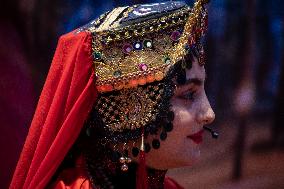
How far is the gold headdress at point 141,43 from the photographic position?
1.27m

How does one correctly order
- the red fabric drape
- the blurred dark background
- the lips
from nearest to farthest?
the red fabric drape < the lips < the blurred dark background

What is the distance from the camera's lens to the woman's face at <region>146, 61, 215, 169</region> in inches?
51.8

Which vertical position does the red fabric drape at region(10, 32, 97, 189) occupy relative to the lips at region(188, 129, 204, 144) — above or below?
above

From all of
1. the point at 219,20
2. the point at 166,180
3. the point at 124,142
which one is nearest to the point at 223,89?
the point at 219,20

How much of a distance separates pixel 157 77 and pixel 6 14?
0.64 meters

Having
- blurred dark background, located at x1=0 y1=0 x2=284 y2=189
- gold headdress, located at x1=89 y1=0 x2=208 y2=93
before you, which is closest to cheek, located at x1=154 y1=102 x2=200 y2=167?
gold headdress, located at x1=89 y1=0 x2=208 y2=93

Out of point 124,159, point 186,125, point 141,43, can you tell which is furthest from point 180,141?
point 141,43

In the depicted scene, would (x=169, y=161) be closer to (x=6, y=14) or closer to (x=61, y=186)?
(x=61, y=186)

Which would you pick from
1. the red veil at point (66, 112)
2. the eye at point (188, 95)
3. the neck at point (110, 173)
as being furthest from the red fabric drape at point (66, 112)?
the eye at point (188, 95)

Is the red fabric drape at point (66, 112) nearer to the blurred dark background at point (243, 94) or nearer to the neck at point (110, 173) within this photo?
the neck at point (110, 173)

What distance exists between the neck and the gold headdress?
0.62ft

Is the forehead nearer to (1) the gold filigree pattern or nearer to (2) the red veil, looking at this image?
(1) the gold filigree pattern

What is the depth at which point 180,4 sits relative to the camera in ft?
4.46

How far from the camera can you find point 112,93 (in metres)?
1.29
